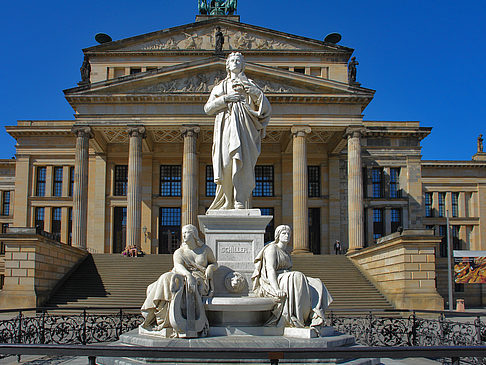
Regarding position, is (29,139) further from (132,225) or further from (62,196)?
(132,225)

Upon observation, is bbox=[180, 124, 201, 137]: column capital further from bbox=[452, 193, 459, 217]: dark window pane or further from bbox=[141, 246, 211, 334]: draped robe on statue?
bbox=[141, 246, 211, 334]: draped robe on statue

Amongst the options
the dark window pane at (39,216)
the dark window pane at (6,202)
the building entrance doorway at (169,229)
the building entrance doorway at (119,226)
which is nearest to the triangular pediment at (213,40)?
the building entrance doorway at (119,226)

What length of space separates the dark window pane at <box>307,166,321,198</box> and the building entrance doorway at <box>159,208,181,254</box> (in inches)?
509

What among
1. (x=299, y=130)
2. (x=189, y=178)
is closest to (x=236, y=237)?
(x=189, y=178)

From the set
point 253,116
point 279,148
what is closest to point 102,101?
point 279,148

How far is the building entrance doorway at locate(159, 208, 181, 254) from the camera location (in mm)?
51812

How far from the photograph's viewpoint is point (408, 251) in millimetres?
32594

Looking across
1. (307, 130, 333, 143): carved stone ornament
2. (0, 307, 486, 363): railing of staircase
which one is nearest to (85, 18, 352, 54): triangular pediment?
(307, 130, 333, 143): carved stone ornament

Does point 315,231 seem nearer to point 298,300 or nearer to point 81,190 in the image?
point 81,190

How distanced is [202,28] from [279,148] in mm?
13894

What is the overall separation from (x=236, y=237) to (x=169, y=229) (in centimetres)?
4378

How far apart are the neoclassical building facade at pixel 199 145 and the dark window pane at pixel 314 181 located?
0.10m

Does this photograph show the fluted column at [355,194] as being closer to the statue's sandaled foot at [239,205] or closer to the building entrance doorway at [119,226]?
the building entrance doorway at [119,226]

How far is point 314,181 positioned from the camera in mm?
54188
